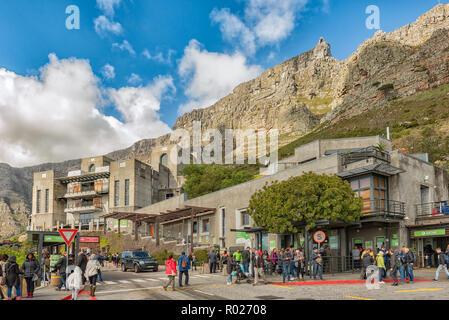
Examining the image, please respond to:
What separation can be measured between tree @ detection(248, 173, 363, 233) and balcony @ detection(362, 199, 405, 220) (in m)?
1.15

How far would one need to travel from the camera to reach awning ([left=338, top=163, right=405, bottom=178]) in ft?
89.1

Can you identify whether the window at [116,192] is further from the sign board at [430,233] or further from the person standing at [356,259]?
the sign board at [430,233]

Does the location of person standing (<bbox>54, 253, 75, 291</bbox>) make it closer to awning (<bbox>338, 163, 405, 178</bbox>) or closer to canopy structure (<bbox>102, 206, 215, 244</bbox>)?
awning (<bbox>338, 163, 405, 178</bbox>)

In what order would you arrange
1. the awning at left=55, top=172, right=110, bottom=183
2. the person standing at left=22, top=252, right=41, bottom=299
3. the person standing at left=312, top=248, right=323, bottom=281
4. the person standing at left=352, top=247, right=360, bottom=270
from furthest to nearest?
the awning at left=55, top=172, right=110, bottom=183 < the person standing at left=352, top=247, right=360, bottom=270 < the person standing at left=312, top=248, right=323, bottom=281 < the person standing at left=22, top=252, right=41, bottom=299

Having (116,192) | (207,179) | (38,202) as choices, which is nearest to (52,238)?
(207,179)

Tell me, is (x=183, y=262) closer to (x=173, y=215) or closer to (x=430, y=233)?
(x=430, y=233)

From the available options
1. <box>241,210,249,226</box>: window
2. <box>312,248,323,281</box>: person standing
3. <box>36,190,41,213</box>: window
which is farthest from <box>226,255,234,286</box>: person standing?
<box>36,190,41,213</box>: window

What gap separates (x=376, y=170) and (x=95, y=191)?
63619mm

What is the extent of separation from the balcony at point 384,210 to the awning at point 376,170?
197cm

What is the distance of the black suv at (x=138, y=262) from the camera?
31.6m

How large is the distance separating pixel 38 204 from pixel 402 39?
143 metres

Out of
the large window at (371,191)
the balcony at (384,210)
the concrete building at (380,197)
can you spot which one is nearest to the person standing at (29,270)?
the concrete building at (380,197)
